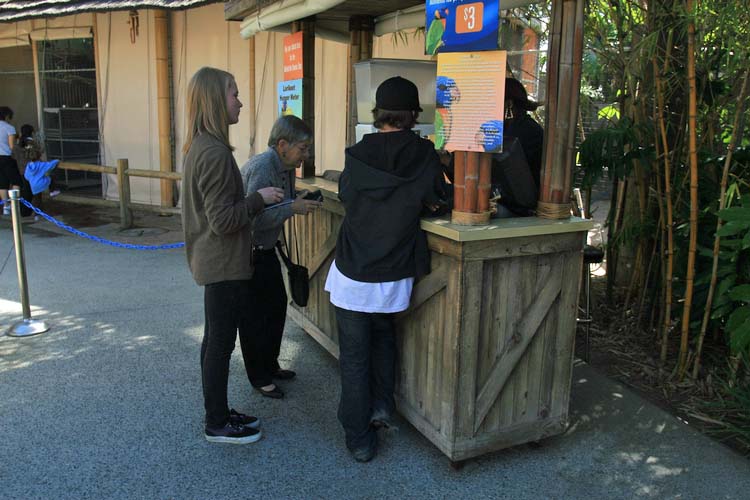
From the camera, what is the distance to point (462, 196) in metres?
2.84

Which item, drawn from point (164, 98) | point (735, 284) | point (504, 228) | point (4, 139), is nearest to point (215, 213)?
point (504, 228)

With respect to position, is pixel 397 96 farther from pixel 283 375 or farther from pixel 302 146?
pixel 283 375

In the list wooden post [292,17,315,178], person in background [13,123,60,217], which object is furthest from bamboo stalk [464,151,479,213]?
person in background [13,123,60,217]

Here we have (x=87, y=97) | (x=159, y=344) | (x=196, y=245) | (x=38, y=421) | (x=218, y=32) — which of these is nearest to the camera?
(x=196, y=245)

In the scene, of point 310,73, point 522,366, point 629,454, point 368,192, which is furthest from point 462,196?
point 310,73

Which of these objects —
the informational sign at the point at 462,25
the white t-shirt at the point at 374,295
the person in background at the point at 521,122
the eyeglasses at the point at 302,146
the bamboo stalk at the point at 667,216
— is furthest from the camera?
the bamboo stalk at the point at 667,216

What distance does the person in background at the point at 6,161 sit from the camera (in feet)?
29.3

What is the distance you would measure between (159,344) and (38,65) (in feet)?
28.7

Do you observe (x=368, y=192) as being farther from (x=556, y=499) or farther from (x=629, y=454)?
(x=629, y=454)

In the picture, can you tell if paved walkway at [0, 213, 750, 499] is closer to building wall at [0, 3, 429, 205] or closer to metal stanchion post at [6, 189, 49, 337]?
metal stanchion post at [6, 189, 49, 337]

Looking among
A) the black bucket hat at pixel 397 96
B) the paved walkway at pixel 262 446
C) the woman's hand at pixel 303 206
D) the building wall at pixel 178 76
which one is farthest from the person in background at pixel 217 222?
the building wall at pixel 178 76

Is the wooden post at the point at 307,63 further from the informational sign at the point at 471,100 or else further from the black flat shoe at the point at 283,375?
the informational sign at the point at 471,100

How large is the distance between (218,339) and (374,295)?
2.60ft

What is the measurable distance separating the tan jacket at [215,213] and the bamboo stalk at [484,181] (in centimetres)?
108
